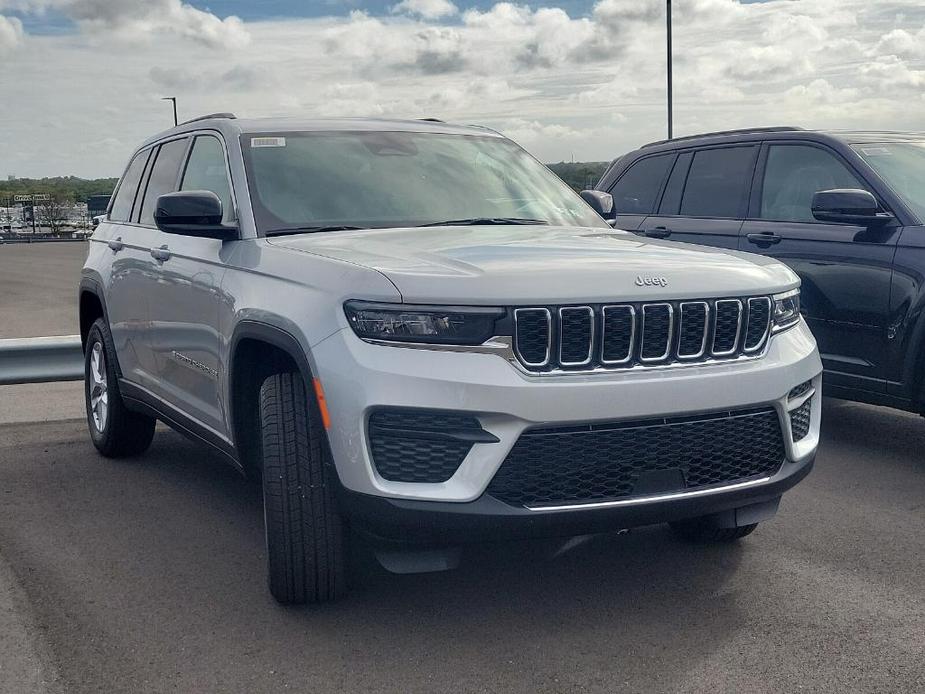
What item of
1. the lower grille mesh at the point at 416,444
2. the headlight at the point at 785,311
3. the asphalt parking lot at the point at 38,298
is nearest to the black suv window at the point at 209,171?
the lower grille mesh at the point at 416,444

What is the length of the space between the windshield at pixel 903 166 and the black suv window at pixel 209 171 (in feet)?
12.4

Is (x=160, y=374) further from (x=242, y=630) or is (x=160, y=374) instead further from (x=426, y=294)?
(x=426, y=294)

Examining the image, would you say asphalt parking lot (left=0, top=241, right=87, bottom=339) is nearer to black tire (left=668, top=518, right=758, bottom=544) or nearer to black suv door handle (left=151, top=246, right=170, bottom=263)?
black suv door handle (left=151, top=246, right=170, bottom=263)

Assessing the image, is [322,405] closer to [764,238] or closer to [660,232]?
[764,238]

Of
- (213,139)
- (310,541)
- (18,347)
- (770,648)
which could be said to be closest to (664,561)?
(770,648)

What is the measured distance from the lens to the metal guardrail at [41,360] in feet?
25.5

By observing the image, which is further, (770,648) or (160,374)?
(160,374)

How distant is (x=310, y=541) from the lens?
12.5 feet

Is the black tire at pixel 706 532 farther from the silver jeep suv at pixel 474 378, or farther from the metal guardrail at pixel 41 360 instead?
the metal guardrail at pixel 41 360

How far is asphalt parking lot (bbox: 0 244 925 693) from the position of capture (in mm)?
3480

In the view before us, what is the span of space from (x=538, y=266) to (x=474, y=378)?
1.59ft

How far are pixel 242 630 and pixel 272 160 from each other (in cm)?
205

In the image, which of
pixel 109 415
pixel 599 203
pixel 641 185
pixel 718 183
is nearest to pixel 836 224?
pixel 718 183

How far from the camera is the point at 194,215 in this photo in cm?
443
